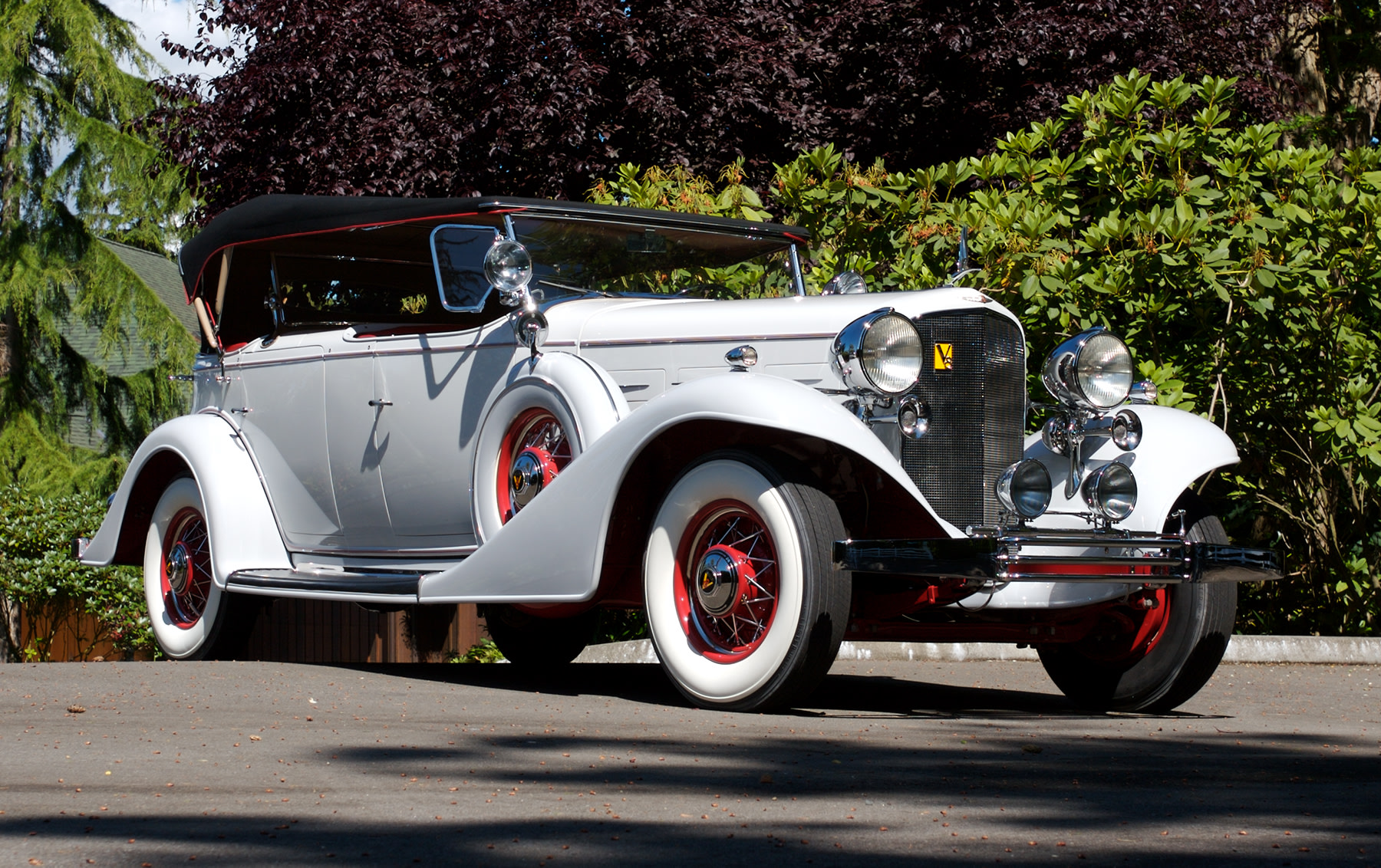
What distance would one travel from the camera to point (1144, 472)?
570cm

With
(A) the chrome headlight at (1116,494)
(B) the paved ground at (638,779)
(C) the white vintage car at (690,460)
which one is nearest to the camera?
(B) the paved ground at (638,779)

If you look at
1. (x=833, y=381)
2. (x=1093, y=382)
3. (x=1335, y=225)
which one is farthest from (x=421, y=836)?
(x=1335, y=225)

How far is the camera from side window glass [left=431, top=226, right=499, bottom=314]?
22.2 feet

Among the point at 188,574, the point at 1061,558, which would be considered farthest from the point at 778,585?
the point at 188,574

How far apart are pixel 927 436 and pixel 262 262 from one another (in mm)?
4014

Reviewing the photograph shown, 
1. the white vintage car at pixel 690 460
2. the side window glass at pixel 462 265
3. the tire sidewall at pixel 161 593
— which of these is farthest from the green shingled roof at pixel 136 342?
the side window glass at pixel 462 265

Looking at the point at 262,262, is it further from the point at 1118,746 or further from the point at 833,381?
the point at 1118,746

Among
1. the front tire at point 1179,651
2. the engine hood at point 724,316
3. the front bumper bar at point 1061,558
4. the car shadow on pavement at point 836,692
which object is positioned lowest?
the car shadow on pavement at point 836,692

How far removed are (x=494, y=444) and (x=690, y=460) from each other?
1.05 meters

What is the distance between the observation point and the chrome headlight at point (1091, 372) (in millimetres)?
5660

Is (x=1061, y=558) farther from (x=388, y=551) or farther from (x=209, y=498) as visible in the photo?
(x=209, y=498)

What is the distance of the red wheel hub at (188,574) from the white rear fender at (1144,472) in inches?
163

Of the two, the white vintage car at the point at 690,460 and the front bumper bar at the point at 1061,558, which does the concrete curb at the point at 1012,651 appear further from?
the front bumper bar at the point at 1061,558

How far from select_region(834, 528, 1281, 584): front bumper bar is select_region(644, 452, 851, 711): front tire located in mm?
128
